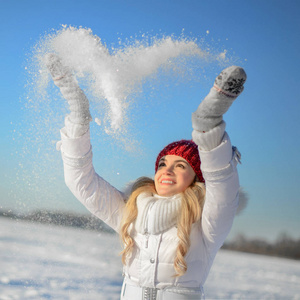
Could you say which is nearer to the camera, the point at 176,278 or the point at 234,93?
the point at 234,93

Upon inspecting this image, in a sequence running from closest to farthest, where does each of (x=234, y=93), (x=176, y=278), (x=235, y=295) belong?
(x=234, y=93)
(x=176, y=278)
(x=235, y=295)

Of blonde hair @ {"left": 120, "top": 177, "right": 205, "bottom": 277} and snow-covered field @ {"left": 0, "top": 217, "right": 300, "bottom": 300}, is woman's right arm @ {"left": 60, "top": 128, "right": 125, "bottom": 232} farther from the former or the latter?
snow-covered field @ {"left": 0, "top": 217, "right": 300, "bottom": 300}

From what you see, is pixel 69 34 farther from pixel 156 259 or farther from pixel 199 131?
pixel 156 259

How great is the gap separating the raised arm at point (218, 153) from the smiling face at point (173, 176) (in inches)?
10.1

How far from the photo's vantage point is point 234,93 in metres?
1.87

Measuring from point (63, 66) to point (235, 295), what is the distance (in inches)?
172

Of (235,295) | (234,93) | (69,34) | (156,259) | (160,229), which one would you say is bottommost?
→ (235,295)

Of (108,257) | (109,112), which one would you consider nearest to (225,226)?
(109,112)

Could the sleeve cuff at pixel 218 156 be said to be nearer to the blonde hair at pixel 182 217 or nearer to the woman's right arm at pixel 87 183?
the blonde hair at pixel 182 217

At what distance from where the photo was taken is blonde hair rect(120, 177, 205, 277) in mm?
2189

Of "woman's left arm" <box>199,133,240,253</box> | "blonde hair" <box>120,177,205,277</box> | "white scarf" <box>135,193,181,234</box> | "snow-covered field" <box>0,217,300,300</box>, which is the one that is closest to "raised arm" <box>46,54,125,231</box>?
"blonde hair" <box>120,177,205,277</box>

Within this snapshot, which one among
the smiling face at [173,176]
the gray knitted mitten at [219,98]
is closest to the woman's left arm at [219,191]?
the gray knitted mitten at [219,98]

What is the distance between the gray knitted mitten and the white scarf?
54 cm

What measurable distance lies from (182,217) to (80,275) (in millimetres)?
3186
